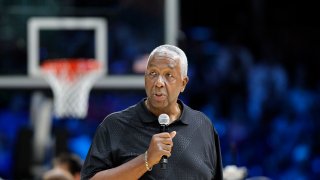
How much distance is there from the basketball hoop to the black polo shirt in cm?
648

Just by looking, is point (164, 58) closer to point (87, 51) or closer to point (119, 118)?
point (119, 118)

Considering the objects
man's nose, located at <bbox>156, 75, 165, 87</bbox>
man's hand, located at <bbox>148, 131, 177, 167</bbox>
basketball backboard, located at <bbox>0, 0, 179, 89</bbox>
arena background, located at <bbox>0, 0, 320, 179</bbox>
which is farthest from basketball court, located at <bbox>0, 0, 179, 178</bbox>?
man's hand, located at <bbox>148, 131, 177, 167</bbox>

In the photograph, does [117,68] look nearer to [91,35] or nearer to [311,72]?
[91,35]

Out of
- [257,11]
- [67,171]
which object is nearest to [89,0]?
[67,171]

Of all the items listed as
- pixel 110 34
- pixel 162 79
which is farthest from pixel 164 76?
pixel 110 34

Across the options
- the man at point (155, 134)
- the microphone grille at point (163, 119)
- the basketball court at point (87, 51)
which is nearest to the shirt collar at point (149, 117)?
the man at point (155, 134)

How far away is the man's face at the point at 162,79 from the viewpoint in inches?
120

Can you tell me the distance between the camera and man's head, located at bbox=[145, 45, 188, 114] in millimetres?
3041

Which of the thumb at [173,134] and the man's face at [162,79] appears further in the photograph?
the man's face at [162,79]

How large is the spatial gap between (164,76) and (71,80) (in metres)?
6.61

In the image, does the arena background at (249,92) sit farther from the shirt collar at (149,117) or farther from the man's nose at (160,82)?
the man's nose at (160,82)

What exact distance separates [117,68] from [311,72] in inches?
222

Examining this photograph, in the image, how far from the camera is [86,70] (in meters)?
9.96

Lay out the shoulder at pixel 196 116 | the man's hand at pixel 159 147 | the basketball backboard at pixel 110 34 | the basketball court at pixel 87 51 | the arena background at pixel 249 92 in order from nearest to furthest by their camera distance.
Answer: the man's hand at pixel 159 147 < the shoulder at pixel 196 116 < the basketball court at pixel 87 51 < the basketball backboard at pixel 110 34 < the arena background at pixel 249 92
